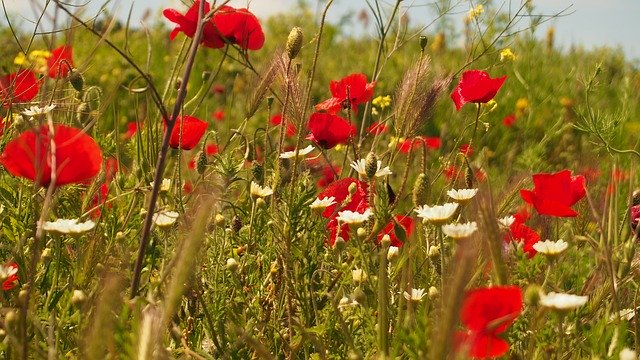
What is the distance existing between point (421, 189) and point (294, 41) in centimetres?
30

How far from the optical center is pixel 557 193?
146cm

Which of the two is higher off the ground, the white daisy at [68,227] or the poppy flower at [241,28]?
the poppy flower at [241,28]

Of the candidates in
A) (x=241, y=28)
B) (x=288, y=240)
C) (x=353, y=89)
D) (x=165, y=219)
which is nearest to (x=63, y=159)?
(x=165, y=219)

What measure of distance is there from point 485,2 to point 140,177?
2.94ft

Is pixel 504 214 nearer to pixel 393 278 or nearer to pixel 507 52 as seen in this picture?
pixel 393 278

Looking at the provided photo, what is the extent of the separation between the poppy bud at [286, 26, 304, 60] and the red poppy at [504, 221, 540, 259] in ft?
1.41

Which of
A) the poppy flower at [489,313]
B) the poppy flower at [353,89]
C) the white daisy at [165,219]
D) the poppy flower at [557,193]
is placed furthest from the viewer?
the poppy flower at [353,89]

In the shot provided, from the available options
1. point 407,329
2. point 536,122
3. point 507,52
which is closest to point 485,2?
point 507,52

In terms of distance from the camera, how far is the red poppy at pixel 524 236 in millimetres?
1484

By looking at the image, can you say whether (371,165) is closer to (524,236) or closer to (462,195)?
(462,195)

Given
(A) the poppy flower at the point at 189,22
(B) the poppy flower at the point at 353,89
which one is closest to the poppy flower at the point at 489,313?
(A) the poppy flower at the point at 189,22

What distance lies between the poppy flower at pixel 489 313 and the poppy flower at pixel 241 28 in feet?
3.08

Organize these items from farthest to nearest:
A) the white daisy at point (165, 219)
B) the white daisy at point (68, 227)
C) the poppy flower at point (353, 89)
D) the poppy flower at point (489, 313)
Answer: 1. the poppy flower at point (353, 89)
2. the white daisy at point (165, 219)
3. the white daisy at point (68, 227)
4. the poppy flower at point (489, 313)

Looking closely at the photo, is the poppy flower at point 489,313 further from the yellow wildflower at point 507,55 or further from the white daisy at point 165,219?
the yellow wildflower at point 507,55
